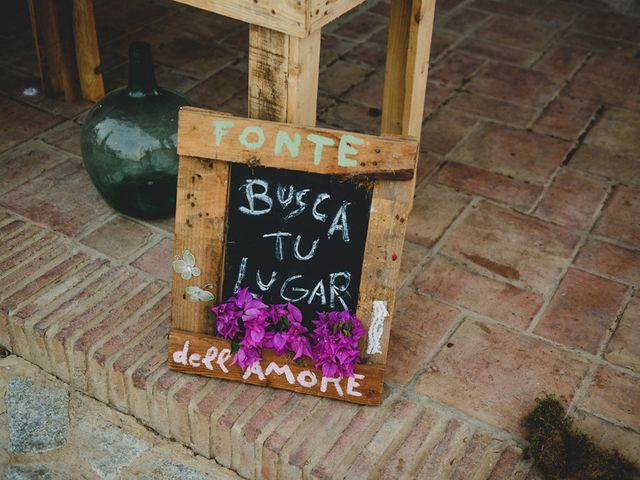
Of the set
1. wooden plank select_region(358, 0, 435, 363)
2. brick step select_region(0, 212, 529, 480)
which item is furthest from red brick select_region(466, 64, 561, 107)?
brick step select_region(0, 212, 529, 480)

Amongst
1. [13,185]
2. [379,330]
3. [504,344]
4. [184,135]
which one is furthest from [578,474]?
[13,185]

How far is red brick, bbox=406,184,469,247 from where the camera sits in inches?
122

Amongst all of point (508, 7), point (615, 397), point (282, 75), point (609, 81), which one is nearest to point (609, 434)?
point (615, 397)

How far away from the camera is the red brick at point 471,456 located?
2166 millimetres

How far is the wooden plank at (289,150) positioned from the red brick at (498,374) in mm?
737

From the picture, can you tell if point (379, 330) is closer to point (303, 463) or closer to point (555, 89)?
point (303, 463)

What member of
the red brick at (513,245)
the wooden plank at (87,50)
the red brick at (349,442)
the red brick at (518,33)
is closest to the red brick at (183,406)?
the red brick at (349,442)

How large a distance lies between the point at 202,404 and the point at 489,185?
1.79m

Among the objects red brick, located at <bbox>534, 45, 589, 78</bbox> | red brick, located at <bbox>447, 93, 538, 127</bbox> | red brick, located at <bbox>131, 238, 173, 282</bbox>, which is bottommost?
red brick, located at <bbox>131, 238, 173, 282</bbox>

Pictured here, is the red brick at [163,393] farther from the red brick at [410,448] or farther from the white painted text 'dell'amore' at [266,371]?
the red brick at [410,448]

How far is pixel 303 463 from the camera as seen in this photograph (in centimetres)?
215

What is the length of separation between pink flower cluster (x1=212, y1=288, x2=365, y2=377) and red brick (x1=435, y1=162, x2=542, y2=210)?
135 centimetres

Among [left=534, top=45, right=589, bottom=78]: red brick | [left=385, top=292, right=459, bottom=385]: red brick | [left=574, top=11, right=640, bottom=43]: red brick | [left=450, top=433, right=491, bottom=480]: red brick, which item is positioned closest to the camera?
[left=450, top=433, right=491, bottom=480]: red brick

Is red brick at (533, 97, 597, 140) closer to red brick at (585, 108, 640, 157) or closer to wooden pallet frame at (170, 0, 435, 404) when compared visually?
red brick at (585, 108, 640, 157)
